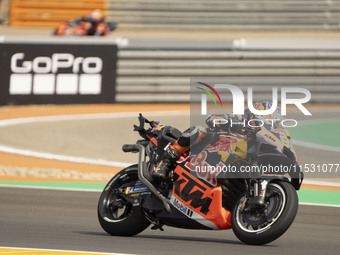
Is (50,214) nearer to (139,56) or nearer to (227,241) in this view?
(227,241)

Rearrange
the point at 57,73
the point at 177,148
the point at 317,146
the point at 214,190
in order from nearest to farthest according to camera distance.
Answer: the point at 214,190, the point at 177,148, the point at 317,146, the point at 57,73

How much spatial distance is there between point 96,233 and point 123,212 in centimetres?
33

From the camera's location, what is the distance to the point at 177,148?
6879 mm

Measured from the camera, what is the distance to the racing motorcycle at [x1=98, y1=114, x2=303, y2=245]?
6.27 m

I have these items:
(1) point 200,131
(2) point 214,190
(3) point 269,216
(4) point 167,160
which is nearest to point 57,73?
(4) point 167,160

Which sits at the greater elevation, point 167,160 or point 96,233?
point 167,160

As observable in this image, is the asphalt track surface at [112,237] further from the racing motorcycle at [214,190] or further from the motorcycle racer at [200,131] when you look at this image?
the motorcycle racer at [200,131]

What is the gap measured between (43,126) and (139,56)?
3.29 m

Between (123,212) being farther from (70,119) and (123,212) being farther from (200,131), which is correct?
(70,119)

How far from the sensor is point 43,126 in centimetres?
1566

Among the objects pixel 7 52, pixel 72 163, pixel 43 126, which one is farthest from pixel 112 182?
pixel 7 52

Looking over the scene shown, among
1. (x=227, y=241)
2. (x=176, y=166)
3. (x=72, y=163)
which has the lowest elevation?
(x=72, y=163)

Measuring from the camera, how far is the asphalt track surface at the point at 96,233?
20.9ft

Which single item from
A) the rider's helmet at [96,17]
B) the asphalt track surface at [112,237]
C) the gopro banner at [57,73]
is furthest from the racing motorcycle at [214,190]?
the rider's helmet at [96,17]
